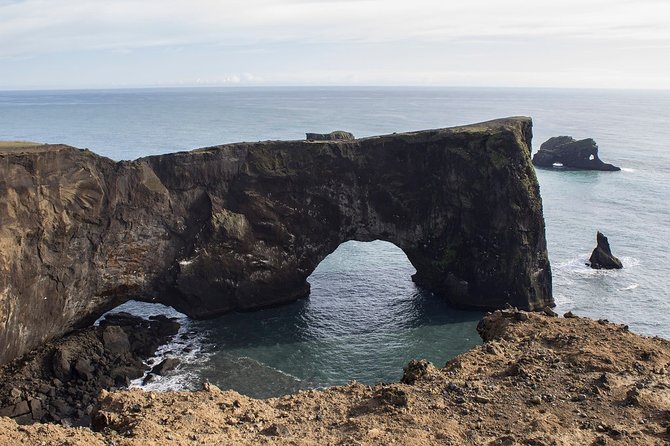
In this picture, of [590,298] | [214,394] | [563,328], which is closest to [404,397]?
[214,394]

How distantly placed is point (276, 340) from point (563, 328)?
22.1 meters

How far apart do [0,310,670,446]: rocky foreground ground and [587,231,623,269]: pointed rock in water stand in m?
34.0

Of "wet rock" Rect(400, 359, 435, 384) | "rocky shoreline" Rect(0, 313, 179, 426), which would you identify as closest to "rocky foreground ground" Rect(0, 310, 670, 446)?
"wet rock" Rect(400, 359, 435, 384)

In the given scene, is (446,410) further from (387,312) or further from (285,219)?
(285,219)

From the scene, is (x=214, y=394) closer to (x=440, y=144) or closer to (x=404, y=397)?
(x=404, y=397)

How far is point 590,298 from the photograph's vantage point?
47938 mm

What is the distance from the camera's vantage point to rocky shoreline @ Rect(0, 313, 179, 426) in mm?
32375

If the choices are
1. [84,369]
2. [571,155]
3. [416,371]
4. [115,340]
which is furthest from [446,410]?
[571,155]

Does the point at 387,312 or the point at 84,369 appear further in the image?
the point at 387,312

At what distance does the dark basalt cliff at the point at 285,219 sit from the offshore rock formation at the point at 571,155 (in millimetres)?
67022

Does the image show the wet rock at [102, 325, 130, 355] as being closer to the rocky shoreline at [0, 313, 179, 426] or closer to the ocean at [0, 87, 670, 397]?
the rocky shoreline at [0, 313, 179, 426]

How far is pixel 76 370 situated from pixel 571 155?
340 feet

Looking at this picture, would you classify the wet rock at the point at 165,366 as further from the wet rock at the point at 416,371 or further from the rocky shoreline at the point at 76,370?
the wet rock at the point at 416,371

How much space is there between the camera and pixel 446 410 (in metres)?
18.9
